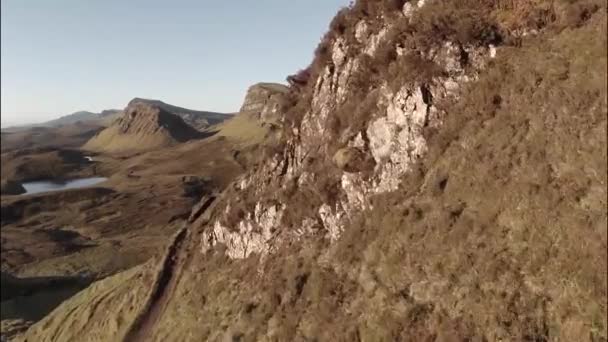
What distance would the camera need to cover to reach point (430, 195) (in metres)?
23.7

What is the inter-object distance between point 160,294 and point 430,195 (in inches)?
1109

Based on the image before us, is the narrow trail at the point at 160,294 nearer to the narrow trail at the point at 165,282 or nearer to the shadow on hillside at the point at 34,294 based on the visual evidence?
the narrow trail at the point at 165,282

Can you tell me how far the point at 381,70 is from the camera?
3123 cm

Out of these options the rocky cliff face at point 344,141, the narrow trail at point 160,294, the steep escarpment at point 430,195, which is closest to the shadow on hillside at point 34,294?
the narrow trail at point 160,294

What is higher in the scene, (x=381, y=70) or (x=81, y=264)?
(x=381, y=70)

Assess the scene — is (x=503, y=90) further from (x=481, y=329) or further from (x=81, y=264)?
(x=81, y=264)

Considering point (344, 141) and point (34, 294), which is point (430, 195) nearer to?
point (344, 141)

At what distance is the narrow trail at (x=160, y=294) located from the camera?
3909 centimetres

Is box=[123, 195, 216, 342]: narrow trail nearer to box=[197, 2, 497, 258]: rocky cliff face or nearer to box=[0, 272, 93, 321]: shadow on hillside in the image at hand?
box=[197, 2, 497, 258]: rocky cliff face

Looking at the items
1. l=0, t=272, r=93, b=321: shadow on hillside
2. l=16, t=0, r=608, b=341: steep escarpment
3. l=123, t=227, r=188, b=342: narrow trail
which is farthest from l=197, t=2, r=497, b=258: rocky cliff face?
l=0, t=272, r=93, b=321: shadow on hillside

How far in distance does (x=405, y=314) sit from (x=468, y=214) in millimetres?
5261

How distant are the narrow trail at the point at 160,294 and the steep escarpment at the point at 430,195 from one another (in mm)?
1310

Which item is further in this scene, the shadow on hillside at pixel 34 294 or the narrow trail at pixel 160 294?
the shadow on hillside at pixel 34 294

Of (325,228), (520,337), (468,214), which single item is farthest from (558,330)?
(325,228)
